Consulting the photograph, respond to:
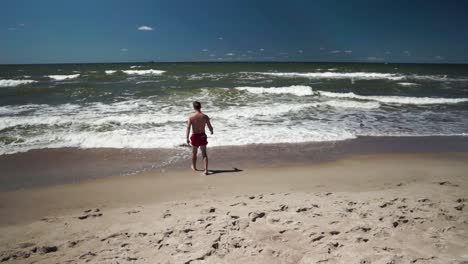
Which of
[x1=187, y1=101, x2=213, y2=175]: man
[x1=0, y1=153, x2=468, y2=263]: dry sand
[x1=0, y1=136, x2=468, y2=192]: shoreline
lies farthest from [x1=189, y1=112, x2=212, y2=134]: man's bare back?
[x1=0, y1=153, x2=468, y2=263]: dry sand

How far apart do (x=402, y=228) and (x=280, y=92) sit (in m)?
19.3

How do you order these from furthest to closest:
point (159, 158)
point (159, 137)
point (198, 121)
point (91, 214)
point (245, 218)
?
point (159, 137)
point (159, 158)
point (198, 121)
point (91, 214)
point (245, 218)

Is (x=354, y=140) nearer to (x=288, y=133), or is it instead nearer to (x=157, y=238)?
(x=288, y=133)

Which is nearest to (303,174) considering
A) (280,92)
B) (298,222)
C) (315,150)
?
(315,150)

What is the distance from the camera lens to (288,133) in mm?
9680

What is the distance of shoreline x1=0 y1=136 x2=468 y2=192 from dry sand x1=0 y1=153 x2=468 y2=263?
537 mm

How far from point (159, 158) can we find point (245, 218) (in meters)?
3.85

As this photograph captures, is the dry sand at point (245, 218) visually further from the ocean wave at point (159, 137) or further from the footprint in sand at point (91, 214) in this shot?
the ocean wave at point (159, 137)

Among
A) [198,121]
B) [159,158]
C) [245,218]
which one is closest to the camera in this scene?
[245,218]

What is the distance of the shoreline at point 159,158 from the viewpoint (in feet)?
21.1

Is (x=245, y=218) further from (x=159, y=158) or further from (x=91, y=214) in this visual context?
(x=159, y=158)

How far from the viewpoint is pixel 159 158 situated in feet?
24.2

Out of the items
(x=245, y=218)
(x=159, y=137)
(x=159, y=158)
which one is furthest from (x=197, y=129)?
(x=245, y=218)

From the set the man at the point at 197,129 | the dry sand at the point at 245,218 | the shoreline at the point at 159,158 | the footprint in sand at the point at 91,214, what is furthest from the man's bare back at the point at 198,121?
the footprint in sand at the point at 91,214
